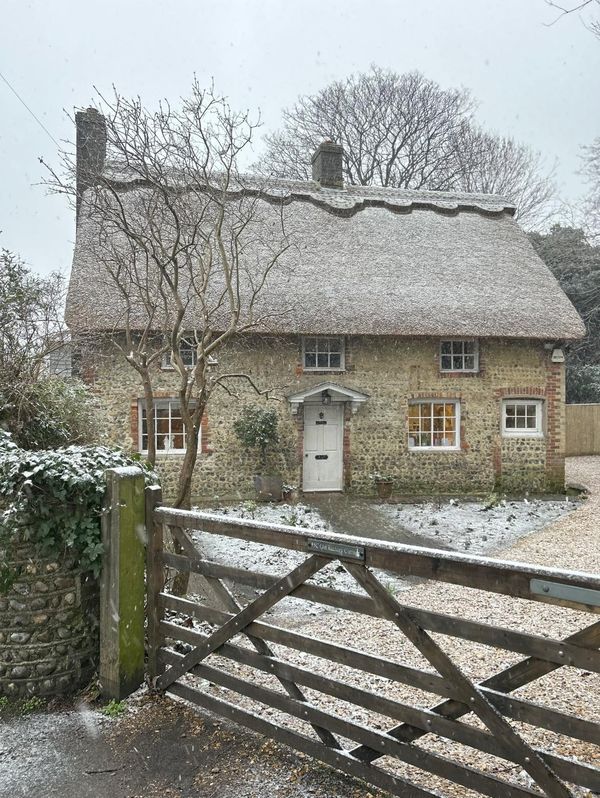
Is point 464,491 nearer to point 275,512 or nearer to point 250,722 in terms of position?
point 275,512

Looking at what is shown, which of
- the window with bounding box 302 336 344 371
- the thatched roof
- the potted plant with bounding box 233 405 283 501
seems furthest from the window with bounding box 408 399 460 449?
the potted plant with bounding box 233 405 283 501

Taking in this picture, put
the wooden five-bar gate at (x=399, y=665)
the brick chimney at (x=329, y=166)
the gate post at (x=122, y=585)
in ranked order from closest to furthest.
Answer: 1. the wooden five-bar gate at (x=399, y=665)
2. the gate post at (x=122, y=585)
3. the brick chimney at (x=329, y=166)

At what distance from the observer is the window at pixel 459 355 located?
14540mm

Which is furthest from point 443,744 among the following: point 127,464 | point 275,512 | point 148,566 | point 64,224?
point 64,224

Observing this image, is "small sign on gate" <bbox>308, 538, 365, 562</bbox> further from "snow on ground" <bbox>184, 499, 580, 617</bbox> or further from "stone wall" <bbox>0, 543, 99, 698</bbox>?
"snow on ground" <bbox>184, 499, 580, 617</bbox>

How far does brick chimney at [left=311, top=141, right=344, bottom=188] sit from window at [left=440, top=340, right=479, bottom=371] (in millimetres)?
6329

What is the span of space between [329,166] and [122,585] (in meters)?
16.1

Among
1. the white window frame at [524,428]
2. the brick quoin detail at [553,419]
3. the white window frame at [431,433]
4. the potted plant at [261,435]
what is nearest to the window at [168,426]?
the potted plant at [261,435]

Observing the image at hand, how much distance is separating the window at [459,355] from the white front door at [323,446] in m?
2.77

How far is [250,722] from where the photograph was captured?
334 centimetres

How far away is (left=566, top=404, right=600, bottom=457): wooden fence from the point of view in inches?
821

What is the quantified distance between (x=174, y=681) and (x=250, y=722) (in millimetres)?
659

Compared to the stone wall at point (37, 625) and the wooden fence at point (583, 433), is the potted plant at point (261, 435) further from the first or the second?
the wooden fence at point (583, 433)

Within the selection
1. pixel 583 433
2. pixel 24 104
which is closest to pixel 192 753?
pixel 24 104
